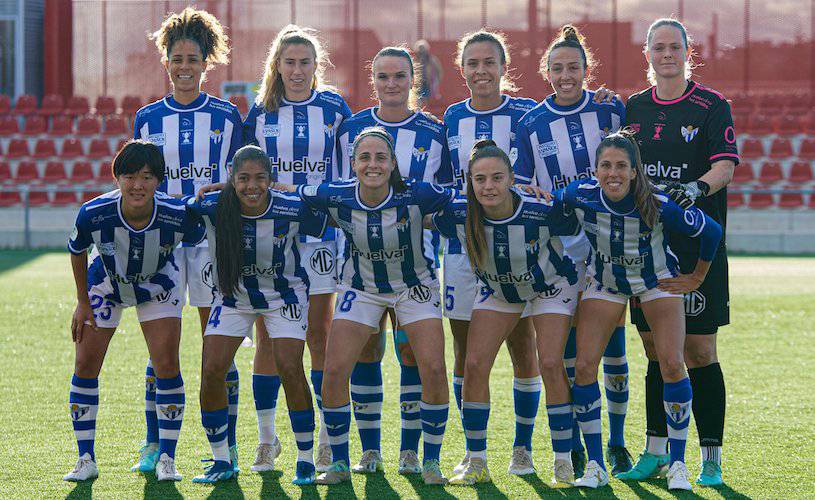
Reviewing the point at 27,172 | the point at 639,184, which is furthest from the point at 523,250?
the point at 27,172

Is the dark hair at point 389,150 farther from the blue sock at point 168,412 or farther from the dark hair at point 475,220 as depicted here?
the blue sock at point 168,412

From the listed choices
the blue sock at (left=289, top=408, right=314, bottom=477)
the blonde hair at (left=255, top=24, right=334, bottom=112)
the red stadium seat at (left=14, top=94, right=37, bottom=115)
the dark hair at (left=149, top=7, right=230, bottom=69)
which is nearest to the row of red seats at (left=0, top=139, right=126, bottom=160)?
the red stadium seat at (left=14, top=94, right=37, bottom=115)

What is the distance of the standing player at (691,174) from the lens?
A: 4.54 m

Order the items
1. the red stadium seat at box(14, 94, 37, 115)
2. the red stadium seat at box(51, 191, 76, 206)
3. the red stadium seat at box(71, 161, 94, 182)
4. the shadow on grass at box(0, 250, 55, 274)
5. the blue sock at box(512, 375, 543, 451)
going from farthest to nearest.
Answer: the red stadium seat at box(14, 94, 37, 115) < the red stadium seat at box(71, 161, 94, 182) < the red stadium seat at box(51, 191, 76, 206) < the shadow on grass at box(0, 250, 55, 274) < the blue sock at box(512, 375, 543, 451)

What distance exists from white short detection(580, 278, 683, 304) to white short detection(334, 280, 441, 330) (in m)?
0.63

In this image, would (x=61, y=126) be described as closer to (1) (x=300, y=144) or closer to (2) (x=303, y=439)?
(1) (x=300, y=144)

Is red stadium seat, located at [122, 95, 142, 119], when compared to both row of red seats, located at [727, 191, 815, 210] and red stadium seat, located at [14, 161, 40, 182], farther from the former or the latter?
row of red seats, located at [727, 191, 815, 210]

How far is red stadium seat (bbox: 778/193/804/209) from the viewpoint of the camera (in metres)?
17.4

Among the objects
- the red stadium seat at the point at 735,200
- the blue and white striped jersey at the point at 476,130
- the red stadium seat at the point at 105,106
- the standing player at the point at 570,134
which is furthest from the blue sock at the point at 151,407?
the red stadium seat at the point at 105,106

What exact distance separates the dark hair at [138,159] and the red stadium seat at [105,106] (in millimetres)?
18121

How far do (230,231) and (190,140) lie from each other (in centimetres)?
74

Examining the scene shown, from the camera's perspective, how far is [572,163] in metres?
4.77

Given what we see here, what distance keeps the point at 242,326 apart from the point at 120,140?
1721cm

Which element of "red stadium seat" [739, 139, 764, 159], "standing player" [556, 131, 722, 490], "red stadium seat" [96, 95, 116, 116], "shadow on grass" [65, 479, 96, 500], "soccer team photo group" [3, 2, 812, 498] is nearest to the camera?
"shadow on grass" [65, 479, 96, 500]
